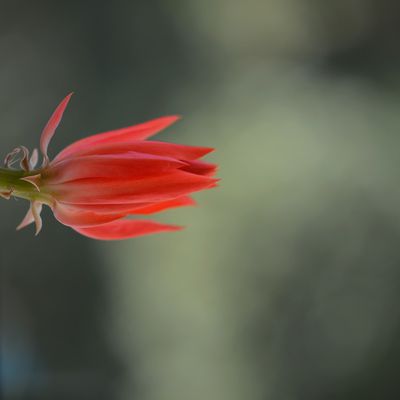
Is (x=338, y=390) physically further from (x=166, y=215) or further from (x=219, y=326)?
(x=166, y=215)

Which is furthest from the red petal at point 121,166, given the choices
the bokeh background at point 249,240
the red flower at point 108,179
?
the bokeh background at point 249,240

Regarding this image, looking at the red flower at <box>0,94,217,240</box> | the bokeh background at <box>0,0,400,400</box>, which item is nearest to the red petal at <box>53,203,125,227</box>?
the red flower at <box>0,94,217,240</box>

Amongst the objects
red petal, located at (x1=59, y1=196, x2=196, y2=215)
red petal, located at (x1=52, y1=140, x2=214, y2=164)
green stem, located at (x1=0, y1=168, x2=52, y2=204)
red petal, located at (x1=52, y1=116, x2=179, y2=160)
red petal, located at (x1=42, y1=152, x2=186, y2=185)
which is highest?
red petal, located at (x1=52, y1=116, x2=179, y2=160)

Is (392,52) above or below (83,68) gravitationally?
above

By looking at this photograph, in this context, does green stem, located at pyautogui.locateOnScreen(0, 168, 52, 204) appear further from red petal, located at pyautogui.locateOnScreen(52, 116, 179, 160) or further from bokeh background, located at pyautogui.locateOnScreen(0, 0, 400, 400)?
bokeh background, located at pyautogui.locateOnScreen(0, 0, 400, 400)

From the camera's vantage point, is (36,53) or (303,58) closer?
(36,53)

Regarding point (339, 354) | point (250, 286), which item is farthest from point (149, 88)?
point (339, 354)

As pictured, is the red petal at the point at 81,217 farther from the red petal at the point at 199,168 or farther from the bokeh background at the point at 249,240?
the bokeh background at the point at 249,240

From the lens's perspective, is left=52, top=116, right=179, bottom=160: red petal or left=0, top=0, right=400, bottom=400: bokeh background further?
left=0, top=0, right=400, bottom=400: bokeh background
